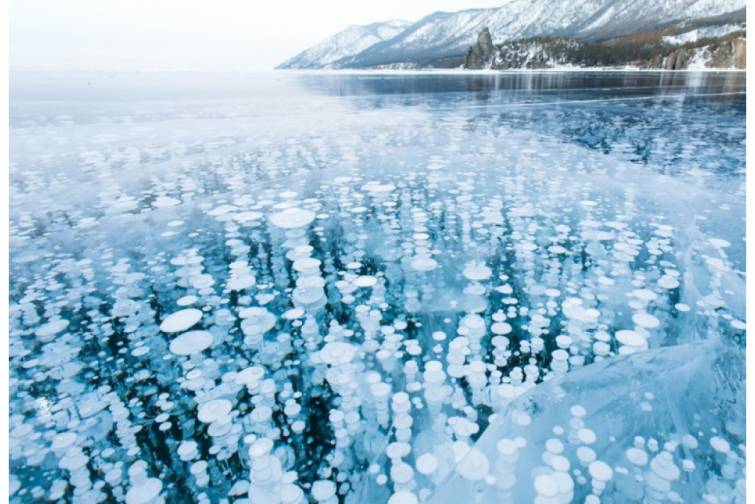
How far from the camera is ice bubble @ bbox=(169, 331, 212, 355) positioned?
9.98 ft

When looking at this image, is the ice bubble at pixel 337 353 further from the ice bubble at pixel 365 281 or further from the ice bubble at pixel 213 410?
Answer: the ice bubble at pixel 365 281

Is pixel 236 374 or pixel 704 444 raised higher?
pixel 236 374

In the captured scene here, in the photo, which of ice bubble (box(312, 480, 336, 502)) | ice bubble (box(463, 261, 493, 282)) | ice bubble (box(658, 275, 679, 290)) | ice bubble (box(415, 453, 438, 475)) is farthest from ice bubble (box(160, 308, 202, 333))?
ice bubble (box(658, 275, 679, 290))

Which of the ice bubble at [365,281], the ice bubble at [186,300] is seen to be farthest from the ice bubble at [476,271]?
the ice bubble at [186,300]

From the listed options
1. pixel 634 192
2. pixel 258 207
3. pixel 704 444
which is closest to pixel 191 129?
pixel 258 207

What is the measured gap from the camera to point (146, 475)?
2.15 meters

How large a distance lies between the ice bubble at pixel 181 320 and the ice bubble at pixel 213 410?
0.92 m

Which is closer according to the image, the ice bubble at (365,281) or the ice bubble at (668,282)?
the ice bubble at (668,282)

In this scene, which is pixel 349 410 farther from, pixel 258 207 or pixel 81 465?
pixel 258 207

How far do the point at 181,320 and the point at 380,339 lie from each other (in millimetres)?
1577

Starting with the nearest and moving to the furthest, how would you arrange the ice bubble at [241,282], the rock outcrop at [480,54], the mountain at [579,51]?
1. the ice bubble at [241,282]
2. the mountain at [579,51]
3. the rock outcrop at [480,54]

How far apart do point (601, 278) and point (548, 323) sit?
100cm

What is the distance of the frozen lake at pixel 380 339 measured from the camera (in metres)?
2.18

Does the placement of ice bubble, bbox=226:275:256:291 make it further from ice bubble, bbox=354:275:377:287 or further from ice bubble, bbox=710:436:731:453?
ice bubble, bbox=710:436:731:453
